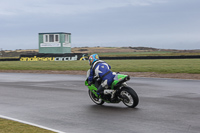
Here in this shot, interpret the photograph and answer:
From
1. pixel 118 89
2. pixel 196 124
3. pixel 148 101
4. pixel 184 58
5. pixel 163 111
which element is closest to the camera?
pixel 196 124

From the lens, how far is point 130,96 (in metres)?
10.5

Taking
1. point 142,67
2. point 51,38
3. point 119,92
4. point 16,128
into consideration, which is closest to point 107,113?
point 119,92

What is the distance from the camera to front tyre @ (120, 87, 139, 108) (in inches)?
407

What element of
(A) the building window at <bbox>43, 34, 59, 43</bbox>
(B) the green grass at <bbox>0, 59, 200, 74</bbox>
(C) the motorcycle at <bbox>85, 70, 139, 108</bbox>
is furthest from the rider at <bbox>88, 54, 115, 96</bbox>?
(A) the building window at <bbox>43, 34, 59, 43</bbox>

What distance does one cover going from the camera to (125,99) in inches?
415

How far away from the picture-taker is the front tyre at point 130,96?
407 inches

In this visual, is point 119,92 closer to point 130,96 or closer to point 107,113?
point 130,96

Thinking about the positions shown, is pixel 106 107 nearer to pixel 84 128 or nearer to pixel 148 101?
pixel 148 101

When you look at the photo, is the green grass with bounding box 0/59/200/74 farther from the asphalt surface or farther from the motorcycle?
the motorcycle

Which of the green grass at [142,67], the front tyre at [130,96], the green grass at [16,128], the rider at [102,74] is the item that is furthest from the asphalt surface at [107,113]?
the green grass at [142,67]

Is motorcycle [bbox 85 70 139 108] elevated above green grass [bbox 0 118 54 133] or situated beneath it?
elevated above

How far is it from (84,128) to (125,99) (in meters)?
2.98

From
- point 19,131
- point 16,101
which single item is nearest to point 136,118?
point 19,131

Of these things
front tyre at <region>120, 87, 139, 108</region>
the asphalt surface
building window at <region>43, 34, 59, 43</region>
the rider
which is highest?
building window at <region>43, 34, 59, 43</region>
